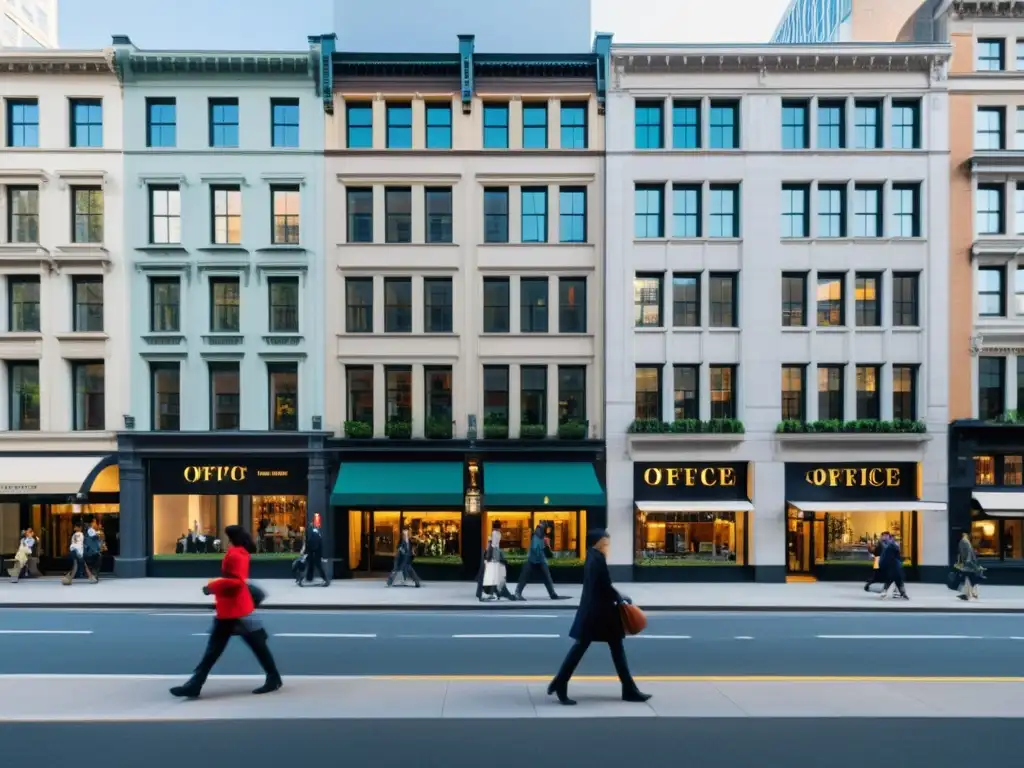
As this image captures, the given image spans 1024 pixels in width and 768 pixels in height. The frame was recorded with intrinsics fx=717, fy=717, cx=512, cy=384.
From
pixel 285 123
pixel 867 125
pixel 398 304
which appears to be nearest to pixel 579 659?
pixel 398 304

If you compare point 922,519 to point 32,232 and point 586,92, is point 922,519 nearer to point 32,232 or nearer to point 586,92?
point 586,92

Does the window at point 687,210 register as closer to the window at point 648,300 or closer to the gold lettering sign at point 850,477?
the window at point 648,300

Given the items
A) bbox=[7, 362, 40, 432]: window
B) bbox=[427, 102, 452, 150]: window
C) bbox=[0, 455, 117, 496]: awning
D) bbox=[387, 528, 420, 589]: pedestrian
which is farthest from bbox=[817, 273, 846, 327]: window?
bbox=[7, 362, 40, 432]: window

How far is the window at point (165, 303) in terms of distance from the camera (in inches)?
850

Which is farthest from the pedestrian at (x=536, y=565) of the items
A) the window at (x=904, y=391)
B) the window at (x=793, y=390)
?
the window at (x=904, y=391)

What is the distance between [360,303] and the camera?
21859mm

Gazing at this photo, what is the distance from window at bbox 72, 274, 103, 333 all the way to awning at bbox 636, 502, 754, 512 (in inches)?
672

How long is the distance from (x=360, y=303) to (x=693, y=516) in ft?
39.3

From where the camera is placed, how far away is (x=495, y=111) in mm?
22000

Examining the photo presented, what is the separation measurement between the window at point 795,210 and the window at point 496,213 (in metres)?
8.41

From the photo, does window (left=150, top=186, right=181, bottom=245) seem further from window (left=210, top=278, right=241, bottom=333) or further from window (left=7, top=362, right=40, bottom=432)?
window (left=7, top=362, right=40, bottom=432)

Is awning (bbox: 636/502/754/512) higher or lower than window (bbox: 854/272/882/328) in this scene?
lower

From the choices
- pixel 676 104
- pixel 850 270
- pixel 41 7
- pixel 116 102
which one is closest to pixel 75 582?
pixel 116 102

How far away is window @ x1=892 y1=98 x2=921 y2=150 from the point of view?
21547 mm
